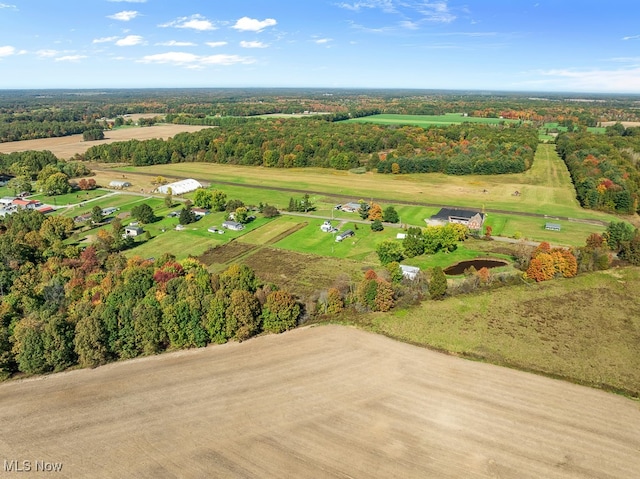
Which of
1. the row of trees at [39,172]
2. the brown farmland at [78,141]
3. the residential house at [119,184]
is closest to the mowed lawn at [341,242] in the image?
the residential house at [119,184]

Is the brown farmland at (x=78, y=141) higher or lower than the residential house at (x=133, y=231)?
higher

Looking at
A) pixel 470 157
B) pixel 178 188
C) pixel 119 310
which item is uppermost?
pixel 470 157

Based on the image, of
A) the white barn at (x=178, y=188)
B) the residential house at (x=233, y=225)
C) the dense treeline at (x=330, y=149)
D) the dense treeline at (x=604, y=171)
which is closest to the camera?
the residential house at (x=233, y=225)

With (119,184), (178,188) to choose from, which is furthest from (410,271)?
(119,184)

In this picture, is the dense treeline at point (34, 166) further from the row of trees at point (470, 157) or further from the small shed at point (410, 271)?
the small shed at point (410, 271)

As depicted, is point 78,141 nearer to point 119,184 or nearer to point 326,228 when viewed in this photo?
point 119,184
